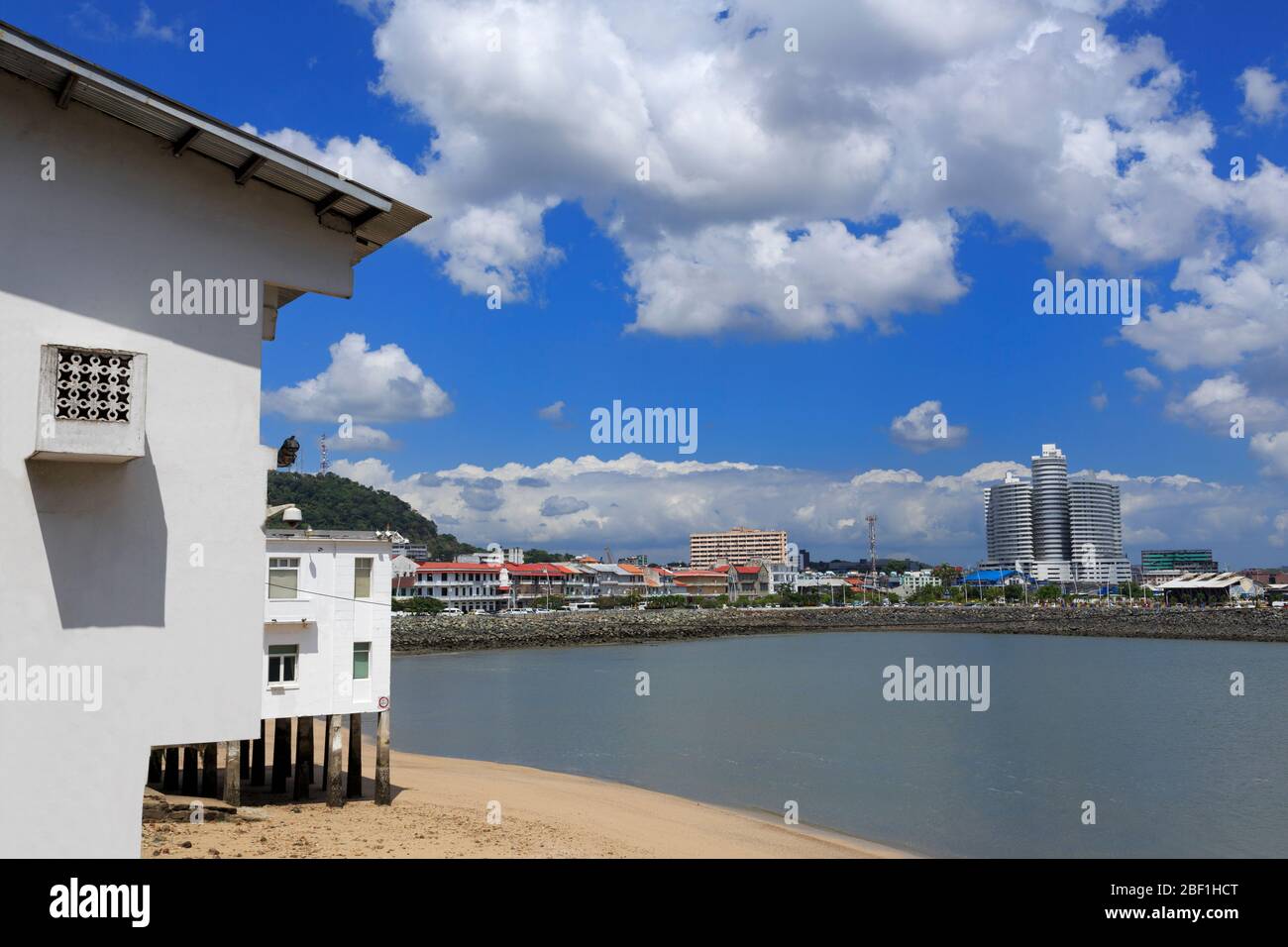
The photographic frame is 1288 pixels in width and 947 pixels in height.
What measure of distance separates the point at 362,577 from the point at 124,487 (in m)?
12.7

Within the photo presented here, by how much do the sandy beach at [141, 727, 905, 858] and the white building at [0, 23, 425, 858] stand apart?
25.5 ft

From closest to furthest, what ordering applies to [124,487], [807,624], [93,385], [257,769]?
[93,385]
[124,487]
[257,769]
[807,624]

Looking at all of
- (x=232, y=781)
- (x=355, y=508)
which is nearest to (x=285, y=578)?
(x=232, y=781)

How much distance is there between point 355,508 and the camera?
487 ft

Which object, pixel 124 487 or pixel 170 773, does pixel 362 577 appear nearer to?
pixel 170 773

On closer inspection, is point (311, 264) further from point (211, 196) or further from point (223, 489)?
point (223, 489)

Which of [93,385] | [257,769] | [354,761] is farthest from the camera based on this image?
[257,769]

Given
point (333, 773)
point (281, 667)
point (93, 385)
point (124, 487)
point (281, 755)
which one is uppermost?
point (93, 385)

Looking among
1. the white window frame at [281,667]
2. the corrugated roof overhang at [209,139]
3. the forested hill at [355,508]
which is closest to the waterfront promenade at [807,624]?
the forested hill at [355,508]

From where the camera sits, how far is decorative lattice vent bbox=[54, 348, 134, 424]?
19.6 ft

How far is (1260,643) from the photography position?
83.8 metres

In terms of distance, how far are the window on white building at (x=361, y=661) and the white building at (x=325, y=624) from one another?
19mm
